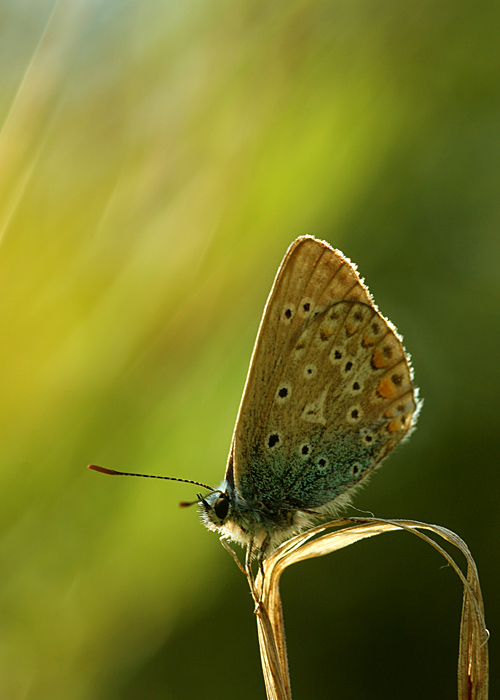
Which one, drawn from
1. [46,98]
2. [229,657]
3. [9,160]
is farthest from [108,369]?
[229,657]

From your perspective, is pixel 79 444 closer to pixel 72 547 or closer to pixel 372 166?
pixel 72 547

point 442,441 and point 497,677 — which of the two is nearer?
point 497,677

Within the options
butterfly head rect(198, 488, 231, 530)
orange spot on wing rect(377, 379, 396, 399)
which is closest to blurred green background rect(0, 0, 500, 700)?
butterfly head rect(198, 488, 231, 530)

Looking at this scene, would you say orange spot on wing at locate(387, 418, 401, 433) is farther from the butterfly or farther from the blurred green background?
the blurred green background

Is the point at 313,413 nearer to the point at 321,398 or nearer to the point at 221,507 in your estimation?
the point at 321,398

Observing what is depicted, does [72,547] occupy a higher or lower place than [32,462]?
lower

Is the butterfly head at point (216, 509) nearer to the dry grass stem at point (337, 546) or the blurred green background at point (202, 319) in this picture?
the dry grass stem at point (337, 546)

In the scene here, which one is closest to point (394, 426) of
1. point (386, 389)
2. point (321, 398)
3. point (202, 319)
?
point (386, 389)
